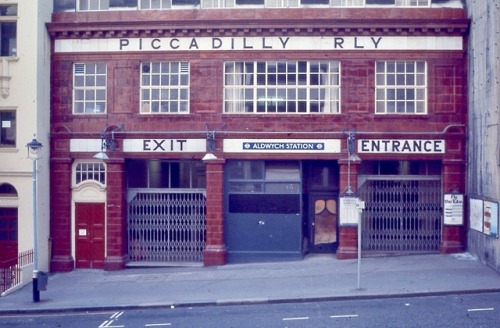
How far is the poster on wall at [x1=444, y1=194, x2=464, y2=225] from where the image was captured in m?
22.7

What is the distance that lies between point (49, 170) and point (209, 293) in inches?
324

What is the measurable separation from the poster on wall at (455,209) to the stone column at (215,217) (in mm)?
7425

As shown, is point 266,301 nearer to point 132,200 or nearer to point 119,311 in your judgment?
point 119,311

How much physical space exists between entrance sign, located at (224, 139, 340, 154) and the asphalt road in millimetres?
6781

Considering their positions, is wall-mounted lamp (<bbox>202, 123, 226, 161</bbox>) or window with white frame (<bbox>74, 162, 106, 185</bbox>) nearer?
wall-mounted lamp (<bbox>202, 123, 226, 161</bbox>)

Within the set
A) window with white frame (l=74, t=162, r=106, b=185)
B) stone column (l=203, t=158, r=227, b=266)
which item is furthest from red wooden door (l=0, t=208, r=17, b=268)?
stone column (l=203, t=158, r=227, b=266)

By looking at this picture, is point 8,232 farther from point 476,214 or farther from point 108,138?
point 476,214

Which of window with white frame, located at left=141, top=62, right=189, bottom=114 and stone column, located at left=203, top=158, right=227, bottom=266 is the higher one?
window with white frame, located at left=141, top=62, right=189, bottom=114

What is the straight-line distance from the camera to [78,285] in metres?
21.5

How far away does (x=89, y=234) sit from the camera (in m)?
24.1

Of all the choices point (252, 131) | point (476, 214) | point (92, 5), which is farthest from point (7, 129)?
point (476, 214)

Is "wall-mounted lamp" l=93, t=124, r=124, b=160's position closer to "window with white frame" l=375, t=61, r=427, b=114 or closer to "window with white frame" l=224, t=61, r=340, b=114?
"window with white frame" l=224, t=61, r=340, b=114

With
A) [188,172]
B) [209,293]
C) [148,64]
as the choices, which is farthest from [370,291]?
[148,64]

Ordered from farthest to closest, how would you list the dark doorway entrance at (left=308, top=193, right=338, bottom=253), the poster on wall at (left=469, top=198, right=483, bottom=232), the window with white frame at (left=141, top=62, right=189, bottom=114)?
1. the dark doorway entrance at (left=308, top=193, right=338, bottom=253)
2. the window with white frame at (left=141, top=62, right=189, bottom=114)
3. the poster on wall at (left=469, top=198, right=483, bottom=232)
